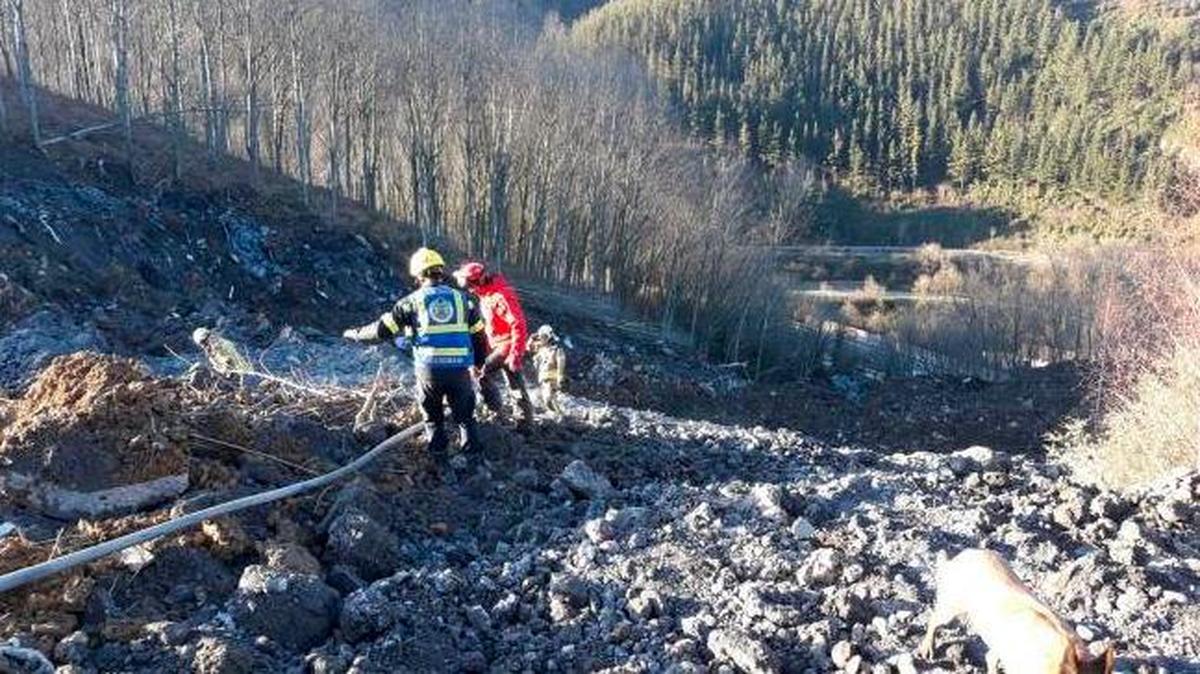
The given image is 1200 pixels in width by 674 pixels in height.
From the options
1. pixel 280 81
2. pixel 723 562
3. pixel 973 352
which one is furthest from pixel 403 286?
pixel 973 352

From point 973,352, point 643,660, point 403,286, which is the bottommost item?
point 973,352

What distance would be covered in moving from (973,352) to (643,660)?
35.0 metres

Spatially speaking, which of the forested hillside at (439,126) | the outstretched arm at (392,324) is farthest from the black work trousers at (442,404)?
the forested hillside at (439,126)

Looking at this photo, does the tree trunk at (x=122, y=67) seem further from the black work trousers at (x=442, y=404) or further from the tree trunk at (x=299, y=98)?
the black work trousers at (x=442, y=404)

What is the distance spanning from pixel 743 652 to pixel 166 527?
2939 mm

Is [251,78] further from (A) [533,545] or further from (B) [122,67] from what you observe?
(A) [533,545]

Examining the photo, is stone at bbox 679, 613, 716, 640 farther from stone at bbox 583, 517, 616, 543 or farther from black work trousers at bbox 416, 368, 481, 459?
black work trousers at bbox 416, 368, 481, 459

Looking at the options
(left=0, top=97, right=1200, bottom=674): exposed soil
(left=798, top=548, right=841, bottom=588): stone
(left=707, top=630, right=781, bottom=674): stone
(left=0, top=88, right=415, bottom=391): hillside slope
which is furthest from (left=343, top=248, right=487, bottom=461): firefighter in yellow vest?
(left=0, top=88, right=415, bottom=391): hillside slope

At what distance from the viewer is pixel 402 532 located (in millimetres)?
6258

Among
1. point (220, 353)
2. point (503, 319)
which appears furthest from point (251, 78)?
point (503, 319)

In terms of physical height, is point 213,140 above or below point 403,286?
above

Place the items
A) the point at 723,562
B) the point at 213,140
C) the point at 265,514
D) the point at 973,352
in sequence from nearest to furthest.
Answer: the point at 723,562, the point at 265,514, the point at 213,140, the point at 973,352

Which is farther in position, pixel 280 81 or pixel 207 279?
pixel 280 81

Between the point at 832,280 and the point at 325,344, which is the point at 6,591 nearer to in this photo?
the point at 325,344
